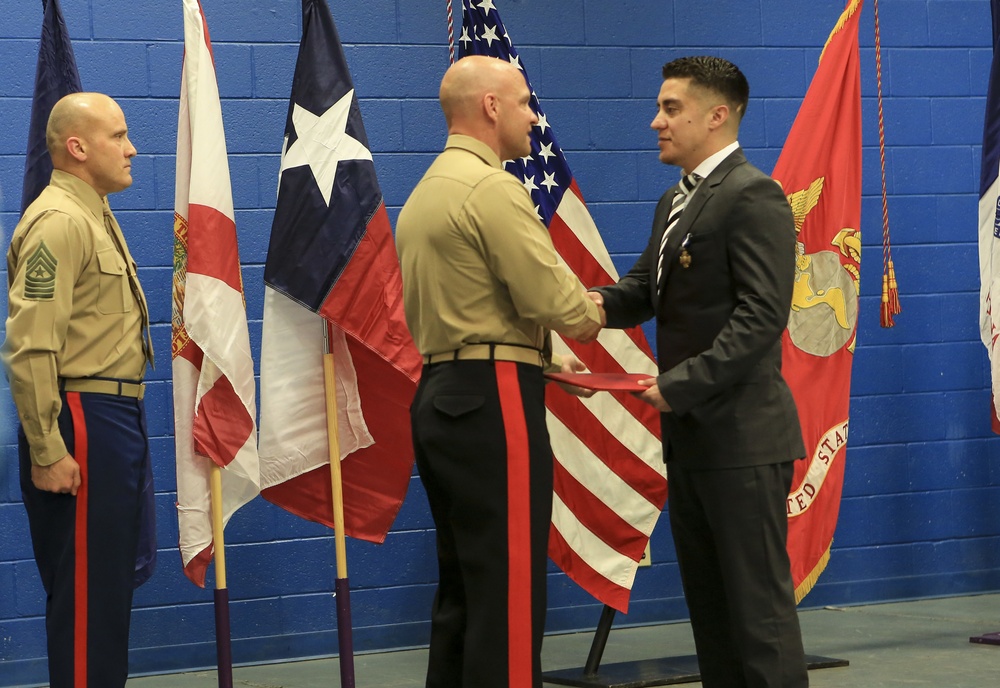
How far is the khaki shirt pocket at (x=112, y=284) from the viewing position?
10.3ft

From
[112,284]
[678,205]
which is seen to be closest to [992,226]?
[678,205]

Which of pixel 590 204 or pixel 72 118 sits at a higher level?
pixel 72 118

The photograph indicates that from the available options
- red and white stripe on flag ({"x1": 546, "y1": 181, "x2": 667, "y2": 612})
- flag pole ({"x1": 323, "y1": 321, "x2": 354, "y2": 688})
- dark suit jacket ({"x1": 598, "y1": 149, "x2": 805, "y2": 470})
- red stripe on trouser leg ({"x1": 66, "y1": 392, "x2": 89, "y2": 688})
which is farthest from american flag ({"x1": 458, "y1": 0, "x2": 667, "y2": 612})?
red stripe on trouser leg ({"x1": 66, "y1": 392, "x2": 89, "y2": 688})

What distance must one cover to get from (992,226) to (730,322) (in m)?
2.04

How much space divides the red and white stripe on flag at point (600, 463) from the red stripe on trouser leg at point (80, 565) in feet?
4.59

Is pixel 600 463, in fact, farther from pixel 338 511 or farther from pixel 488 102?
pixel 488 102

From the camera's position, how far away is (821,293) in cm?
413

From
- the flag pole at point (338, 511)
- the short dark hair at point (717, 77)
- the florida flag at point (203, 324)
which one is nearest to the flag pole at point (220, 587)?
the florida flag at point (203, 324)

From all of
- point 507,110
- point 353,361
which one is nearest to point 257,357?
point 353,361

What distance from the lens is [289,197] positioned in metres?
3.61

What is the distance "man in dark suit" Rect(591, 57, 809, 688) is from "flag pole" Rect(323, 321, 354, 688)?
1.10 m

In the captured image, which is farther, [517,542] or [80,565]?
[80,565]

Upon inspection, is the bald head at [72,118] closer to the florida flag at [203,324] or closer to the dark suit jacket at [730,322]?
the florida flag at [203,324]

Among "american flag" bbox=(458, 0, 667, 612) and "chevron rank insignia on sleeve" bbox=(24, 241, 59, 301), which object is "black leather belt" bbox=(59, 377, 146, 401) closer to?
"chevron rank insignia on sleeve" bbox=(24, 241, 59, 301)
